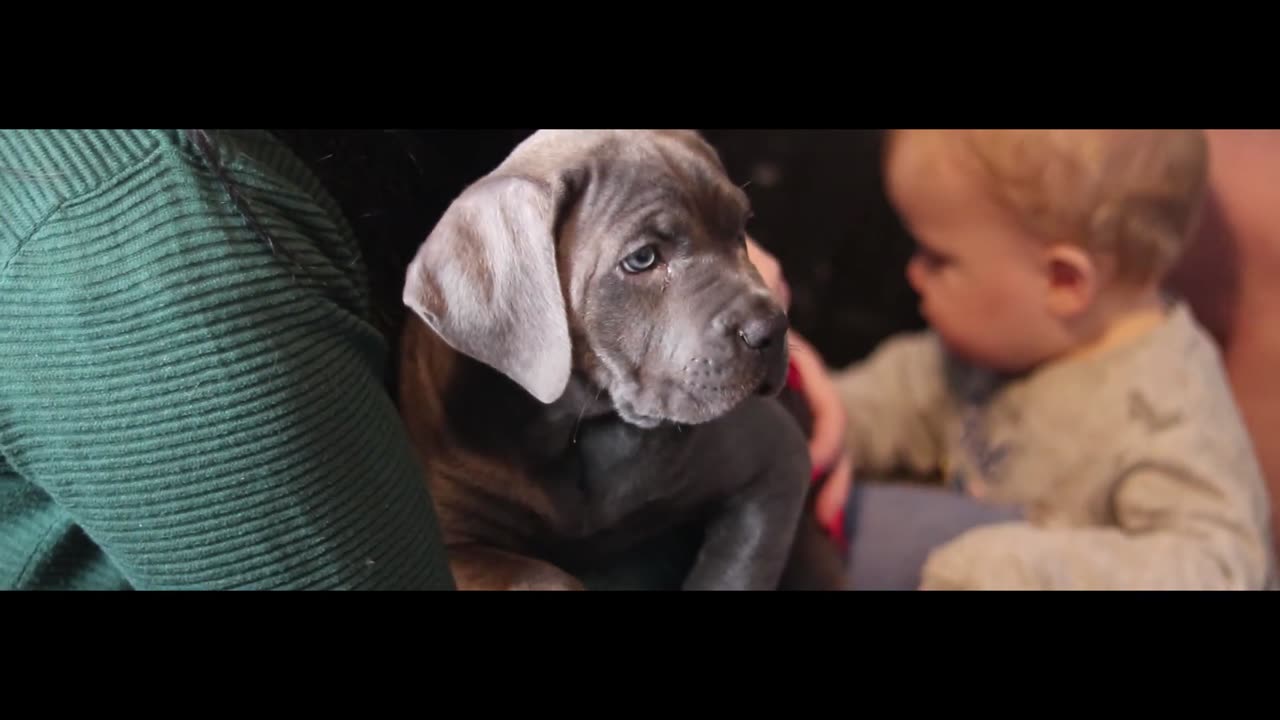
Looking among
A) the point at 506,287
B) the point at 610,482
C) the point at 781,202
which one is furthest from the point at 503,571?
the point at 781,202

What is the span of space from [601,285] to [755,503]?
199 mm

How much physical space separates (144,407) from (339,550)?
0.14 meters

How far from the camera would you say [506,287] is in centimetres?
58

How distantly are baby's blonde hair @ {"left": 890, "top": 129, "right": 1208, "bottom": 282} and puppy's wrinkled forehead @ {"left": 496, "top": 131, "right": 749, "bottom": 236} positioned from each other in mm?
226

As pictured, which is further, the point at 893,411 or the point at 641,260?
the point at 893,411

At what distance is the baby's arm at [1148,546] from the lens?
2.71 ft

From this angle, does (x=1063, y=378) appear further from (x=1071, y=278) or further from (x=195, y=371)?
(x=195, y=371)

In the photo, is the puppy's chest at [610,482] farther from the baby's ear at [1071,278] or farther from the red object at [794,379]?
the baby's ear at [1071,278]

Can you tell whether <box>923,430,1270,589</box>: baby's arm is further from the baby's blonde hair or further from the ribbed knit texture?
the ribbed knit texture
